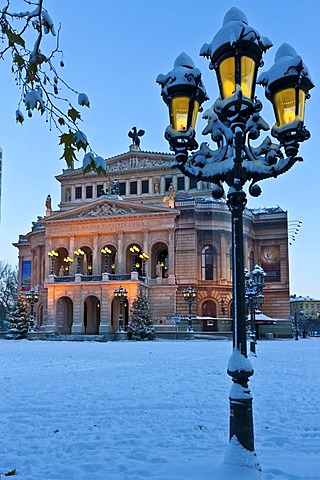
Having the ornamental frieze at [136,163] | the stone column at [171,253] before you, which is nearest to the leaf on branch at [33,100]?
the stone column at [171,253]

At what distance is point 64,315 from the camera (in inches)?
2089

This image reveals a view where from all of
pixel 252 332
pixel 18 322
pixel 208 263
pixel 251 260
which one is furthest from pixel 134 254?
pixel 252 332

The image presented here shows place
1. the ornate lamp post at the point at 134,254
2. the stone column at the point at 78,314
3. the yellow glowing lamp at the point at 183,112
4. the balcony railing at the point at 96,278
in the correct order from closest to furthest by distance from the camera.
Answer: the yellow glowing lamp at the point at 183,112 < the balcony railing at the point at 96,278 < the ornate lamp post at the point at 134,254 < the stone column at the point at 78,314

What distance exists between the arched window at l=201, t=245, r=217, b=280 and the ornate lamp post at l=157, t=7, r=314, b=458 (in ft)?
155

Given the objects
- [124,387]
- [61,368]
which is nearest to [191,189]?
[61,368]

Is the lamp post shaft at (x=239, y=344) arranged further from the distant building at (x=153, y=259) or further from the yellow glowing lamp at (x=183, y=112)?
the distant building at (x=153, y=259)

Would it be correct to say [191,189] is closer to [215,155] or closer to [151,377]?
[151,377]

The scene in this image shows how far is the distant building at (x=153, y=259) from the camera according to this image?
50.7 m

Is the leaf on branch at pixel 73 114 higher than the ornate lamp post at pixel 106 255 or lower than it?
lower

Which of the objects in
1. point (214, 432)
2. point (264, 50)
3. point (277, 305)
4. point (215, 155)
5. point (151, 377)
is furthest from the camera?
point (277, 305)

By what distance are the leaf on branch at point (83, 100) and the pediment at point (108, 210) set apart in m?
47.5

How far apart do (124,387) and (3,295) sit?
73758 millimetres

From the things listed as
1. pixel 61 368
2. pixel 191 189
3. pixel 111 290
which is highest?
pixel 191 189

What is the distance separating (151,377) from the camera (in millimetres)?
13273
